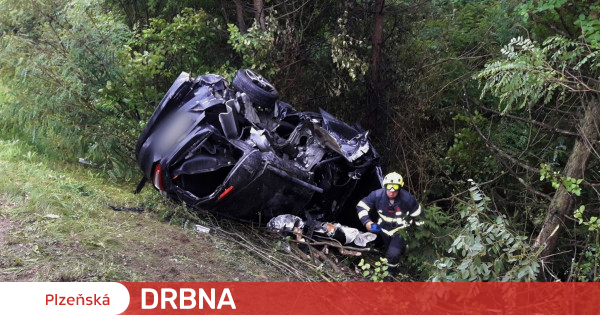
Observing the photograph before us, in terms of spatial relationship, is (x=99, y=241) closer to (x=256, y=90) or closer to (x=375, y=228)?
(x=256, y=90)

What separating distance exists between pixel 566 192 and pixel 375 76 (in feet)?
14.6

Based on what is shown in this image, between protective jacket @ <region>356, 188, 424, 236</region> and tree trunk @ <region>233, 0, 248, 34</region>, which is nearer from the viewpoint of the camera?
protective jacket @ <region>356, 188, 424, 236</region>

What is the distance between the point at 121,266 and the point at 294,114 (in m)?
3.36

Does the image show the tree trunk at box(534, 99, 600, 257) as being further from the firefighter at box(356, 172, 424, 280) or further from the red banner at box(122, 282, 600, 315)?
the firefighter at box(356, 172, 424, 280)

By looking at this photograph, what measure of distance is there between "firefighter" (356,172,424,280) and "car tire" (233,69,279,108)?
1.63 m

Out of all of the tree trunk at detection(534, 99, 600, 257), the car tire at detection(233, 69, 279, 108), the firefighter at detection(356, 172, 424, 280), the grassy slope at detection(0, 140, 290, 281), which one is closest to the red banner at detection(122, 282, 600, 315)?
the grassy slope at detection(0, 140, 290, 281)

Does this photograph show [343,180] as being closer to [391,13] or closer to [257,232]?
[257,232]

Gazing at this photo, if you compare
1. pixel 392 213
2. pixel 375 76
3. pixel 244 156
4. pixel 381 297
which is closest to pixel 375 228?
pixel 392 213

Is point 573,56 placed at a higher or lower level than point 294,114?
higher

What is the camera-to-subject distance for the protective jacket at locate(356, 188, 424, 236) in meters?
6.31

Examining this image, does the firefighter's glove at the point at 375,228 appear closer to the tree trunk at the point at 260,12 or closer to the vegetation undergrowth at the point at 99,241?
the vegetation undergrowth at the point at 99,241

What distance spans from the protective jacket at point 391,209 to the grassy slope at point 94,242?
1.49 metres

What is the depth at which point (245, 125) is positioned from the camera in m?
6.53

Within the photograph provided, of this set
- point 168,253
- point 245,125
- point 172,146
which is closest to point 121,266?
point 168,253
